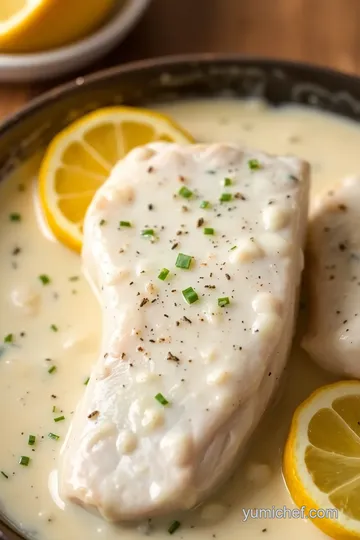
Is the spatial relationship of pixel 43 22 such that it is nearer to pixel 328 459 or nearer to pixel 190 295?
pixel 190 295

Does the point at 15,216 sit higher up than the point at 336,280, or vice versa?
the point at 15,216

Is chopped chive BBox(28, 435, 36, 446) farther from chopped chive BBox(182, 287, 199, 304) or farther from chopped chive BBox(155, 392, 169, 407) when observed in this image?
chopped chive BBox(182, 287, 199, 304)

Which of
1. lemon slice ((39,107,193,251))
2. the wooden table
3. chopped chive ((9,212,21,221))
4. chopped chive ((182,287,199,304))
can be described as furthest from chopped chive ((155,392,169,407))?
the wooden table

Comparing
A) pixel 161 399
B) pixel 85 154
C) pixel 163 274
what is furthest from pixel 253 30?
pixel 161 399

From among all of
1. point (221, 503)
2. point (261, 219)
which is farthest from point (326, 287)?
point (221, 503)

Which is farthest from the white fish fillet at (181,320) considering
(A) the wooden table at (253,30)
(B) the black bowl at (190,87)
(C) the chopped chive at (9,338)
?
(A) the wooden table at (253,30)

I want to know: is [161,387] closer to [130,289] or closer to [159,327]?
[159,327]
